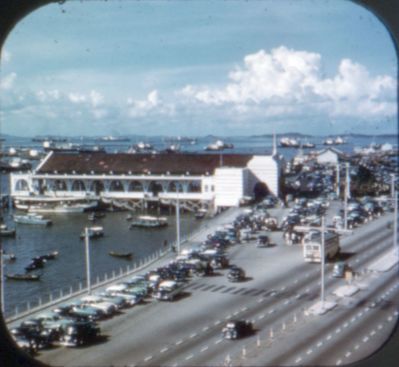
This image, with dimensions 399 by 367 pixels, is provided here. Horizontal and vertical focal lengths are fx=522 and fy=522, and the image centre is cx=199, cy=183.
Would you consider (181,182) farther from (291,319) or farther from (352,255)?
(291,319)

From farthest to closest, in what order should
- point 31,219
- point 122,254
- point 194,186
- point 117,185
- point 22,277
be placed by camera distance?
1. point 194,186
2. point 117,185
3. point 31,219
4. point 122,254
5. point 22,277

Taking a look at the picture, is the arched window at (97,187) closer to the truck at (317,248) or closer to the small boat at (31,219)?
the small boat at (31,219)

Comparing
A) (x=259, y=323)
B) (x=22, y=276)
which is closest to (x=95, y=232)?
(x=22, y=276)

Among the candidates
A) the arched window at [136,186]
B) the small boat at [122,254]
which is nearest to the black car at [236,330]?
the small boat at [122,254]

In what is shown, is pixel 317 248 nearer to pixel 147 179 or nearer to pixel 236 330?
pixel 236 330

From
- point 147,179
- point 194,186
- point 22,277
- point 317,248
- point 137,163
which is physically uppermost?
point 137,163

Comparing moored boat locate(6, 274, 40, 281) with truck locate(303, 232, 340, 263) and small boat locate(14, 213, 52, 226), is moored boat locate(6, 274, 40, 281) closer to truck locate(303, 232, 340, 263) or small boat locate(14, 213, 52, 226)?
small boat locate(14, 213, 52, 226)

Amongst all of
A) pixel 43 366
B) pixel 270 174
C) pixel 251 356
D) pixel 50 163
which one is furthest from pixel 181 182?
pixel 43 366
